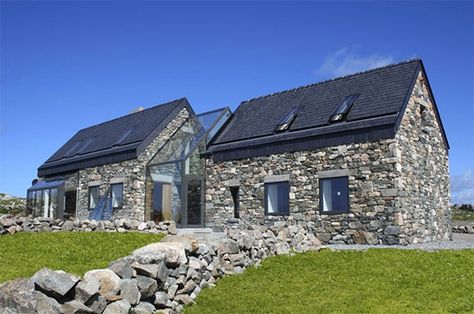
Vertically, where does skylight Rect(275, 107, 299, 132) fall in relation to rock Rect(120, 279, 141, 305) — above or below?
above

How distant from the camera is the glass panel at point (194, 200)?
2333 centimetres

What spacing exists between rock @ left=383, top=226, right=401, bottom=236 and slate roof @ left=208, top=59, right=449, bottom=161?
3.37 meters

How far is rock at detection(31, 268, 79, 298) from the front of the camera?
23.6 feet

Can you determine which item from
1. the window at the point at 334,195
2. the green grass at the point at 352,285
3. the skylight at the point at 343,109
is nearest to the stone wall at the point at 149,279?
the green grass at the point at 352,285

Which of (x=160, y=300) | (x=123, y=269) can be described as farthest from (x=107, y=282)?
Result: (x=160, y=300)

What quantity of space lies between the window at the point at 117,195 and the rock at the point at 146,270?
17.7m

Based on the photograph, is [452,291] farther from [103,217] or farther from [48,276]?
[103,217]

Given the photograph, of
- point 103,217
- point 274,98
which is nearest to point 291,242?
point 274,98

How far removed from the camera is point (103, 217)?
27281mm

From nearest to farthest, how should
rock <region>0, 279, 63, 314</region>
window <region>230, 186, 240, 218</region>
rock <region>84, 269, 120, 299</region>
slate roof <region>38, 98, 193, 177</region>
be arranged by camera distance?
rock <region>0, 279, 63, 314</region> < rock <region>84, 269, 120, 299</region> < window <region>230, 186, 240, 218</region> < slate roof <region>38, 98, 193, 177</region>

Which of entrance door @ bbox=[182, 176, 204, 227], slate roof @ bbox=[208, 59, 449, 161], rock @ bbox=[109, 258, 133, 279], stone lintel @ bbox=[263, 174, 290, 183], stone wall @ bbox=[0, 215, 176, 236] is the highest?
slate roof @ bbox=[208, 59, 449, 161]

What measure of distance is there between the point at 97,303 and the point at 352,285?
18.3 feet

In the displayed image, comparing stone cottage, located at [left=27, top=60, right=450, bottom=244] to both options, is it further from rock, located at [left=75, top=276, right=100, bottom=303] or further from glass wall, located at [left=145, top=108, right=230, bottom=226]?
rock, located at [left=75, top=276, right=100, bottom=303]

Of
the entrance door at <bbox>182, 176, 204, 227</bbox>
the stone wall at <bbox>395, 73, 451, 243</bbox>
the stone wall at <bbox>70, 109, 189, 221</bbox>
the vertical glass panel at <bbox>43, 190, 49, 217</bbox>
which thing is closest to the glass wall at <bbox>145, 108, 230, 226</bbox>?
the entrance door at <bbox>182, 176, 204, 227</bbox>
